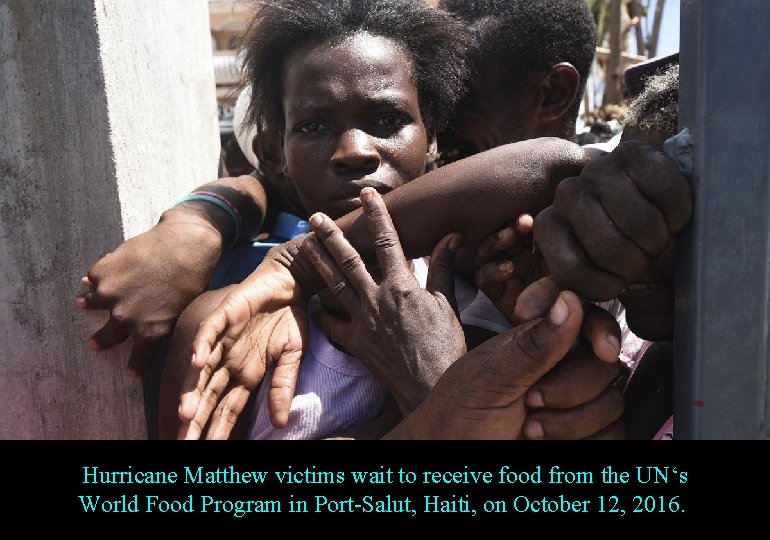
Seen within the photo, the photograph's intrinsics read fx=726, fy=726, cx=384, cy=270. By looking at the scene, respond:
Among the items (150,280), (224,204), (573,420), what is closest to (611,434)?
(573,420)

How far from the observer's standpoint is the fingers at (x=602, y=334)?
1.12 m

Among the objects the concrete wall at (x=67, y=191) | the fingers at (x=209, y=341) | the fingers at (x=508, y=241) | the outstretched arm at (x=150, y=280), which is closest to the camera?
the fingers at (x=209, y=341)

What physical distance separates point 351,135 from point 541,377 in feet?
2.71

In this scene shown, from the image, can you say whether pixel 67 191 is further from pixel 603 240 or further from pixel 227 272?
pixel 603 240

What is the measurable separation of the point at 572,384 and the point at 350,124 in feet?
2.96

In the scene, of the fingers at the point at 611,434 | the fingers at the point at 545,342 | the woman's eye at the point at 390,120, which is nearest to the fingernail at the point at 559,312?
the fingers at the point at 545,342

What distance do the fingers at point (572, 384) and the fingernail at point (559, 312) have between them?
0.48ft

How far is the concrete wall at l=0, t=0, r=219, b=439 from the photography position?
1.87 meters

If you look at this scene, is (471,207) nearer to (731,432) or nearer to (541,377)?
(541,377)

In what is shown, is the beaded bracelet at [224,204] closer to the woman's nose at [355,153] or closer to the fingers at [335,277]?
the woman's nose at [355,153]

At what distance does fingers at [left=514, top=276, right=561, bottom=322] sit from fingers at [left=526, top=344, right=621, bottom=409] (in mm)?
107

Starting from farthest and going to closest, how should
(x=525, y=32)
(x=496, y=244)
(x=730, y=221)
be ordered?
(x=525, y=32)
(x=496, y=244)
(x=730, y=221)

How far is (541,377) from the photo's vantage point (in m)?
1.19

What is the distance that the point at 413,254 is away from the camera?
153cm
